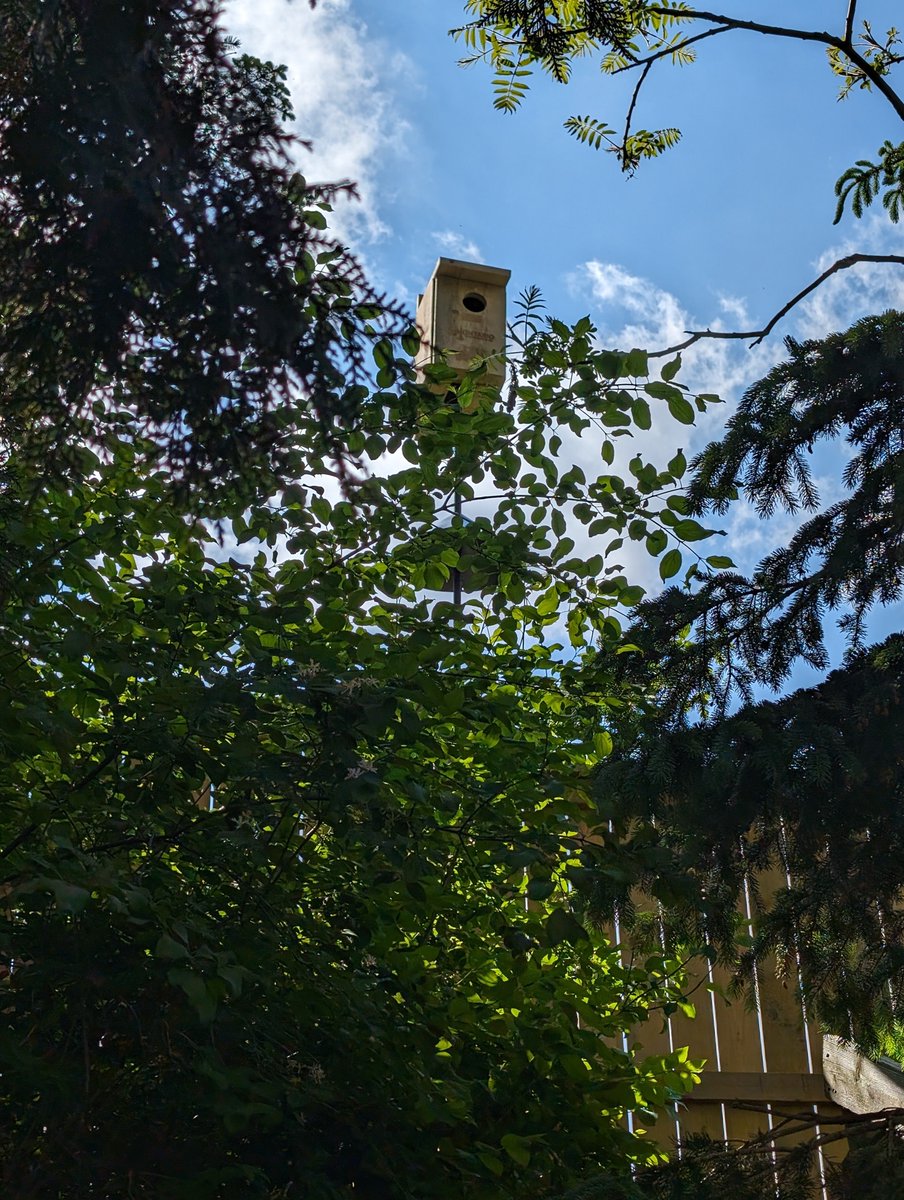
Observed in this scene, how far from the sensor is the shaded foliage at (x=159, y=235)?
56.5 inches

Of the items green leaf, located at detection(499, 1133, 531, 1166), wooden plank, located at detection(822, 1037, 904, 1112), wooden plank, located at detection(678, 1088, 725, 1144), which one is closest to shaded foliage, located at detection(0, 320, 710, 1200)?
green leaf, located at detection(499, 1133, 531, 1166)

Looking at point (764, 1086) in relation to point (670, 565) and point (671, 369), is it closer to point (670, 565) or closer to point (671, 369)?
point (670, 565)

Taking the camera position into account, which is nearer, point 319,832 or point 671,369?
point 671,369

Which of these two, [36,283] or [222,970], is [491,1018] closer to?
[222,970]

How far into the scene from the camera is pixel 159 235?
1.46 m

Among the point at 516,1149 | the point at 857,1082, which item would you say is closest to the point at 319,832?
the point at 516,1149

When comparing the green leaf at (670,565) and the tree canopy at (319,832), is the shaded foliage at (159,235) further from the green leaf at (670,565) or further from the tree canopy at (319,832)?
the green leaf at (670,565)

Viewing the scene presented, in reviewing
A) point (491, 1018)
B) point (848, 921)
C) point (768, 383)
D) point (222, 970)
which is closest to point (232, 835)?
point (222, 970)

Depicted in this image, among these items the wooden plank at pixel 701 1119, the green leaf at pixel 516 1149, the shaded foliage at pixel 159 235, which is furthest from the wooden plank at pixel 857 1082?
the shaded foliage at pixel 159 235

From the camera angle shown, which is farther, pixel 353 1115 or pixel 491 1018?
pixel 491 1018

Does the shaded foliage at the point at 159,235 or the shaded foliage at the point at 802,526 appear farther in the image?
the shaded foliage at the point at 802,526

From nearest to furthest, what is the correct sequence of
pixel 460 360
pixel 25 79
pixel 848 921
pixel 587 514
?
pixel 25 79
pixel 848 921
pixel 587 514
pixel 460 360

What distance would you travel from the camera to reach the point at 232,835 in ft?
6.32

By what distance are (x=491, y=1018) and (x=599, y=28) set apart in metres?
2.29
